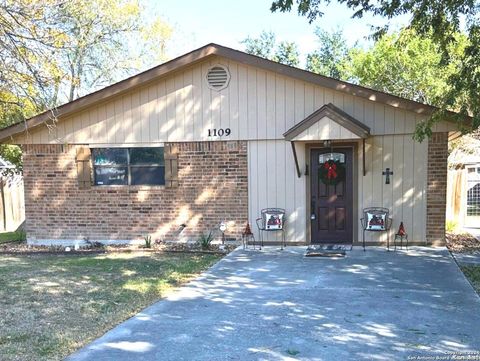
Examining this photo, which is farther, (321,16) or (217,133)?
(217,133)

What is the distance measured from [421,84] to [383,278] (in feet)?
38.2

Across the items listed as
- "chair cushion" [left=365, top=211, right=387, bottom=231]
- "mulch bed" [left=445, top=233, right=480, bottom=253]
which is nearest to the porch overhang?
"chair cushion" [left=365, top=211, right=387, bottom=231]

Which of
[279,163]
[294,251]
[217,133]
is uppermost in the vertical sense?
[217,133]

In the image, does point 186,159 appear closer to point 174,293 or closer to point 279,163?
point 279,163

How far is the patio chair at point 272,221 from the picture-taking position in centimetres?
973

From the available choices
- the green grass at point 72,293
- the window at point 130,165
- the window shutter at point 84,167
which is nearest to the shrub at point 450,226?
the green grass at point 72,293

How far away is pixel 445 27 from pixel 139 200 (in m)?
7.04

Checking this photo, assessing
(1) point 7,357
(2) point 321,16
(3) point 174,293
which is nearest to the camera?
(1) point 7,357

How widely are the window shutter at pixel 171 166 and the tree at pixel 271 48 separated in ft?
94.4

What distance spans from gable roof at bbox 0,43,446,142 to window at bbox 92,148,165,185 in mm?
1197

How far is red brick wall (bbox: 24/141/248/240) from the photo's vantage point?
33.4 ft

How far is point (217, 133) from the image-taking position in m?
10.1

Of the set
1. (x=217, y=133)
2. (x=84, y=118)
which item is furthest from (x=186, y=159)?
(x=84, y=118)

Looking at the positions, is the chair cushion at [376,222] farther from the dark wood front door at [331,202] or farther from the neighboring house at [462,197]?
the neighboring house at [462,197]
